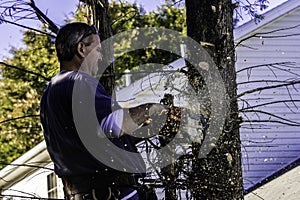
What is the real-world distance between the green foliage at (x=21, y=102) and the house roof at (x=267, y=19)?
29.4ft

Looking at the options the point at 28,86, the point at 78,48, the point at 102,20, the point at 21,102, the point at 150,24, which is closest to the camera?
the point at 78,48

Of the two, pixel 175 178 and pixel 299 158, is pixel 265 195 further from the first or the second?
pixel 175 178

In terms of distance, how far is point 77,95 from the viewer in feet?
12.4

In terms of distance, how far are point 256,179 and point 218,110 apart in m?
7.80

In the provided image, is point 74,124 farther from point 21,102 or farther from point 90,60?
point 21,102

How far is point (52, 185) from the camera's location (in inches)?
585

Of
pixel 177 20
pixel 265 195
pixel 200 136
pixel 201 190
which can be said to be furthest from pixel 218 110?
pixel 177 20

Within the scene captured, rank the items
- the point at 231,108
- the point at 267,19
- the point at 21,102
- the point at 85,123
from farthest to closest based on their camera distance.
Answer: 1. the point at 21,102
2. the point at 267,19
3. the point at 231,108
4. the point at 85,123

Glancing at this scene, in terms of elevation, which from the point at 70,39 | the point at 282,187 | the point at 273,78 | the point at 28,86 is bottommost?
the point at 282,187

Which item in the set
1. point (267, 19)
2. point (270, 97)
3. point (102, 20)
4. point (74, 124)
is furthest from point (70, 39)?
point (270, 97)

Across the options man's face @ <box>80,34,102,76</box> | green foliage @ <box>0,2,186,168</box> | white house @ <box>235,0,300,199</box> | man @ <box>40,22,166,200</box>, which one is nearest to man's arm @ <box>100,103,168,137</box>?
man @ <box>40,22,166,200</box>

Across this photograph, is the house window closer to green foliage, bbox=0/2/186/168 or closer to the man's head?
green foliage, bbox=0/2/186/168

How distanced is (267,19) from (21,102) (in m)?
11.5

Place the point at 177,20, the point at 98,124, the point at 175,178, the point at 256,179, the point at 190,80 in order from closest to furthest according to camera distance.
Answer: the point at 98,124
the point at 175,178
the point at 190,80
the point at 256,179
the point at 177,20
